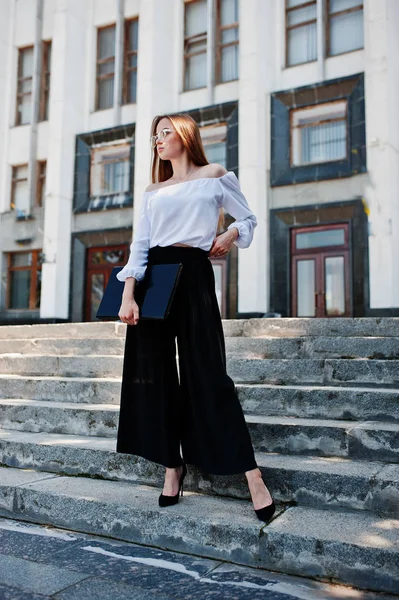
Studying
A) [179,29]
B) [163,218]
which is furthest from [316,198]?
[163,218]

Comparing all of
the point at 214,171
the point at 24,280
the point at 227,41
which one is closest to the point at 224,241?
the point at 214,171

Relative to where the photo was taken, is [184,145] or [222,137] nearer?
[184,145]

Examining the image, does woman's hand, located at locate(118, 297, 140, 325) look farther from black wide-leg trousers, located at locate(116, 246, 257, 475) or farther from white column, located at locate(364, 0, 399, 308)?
white column, located at locate(364, 0, 399, 308)

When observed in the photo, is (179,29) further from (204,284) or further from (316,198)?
(204,284)

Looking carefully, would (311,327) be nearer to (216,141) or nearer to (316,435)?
(316,435)

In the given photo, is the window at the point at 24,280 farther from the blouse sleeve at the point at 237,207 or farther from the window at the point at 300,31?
the blouse sleeve at the point at 237,207

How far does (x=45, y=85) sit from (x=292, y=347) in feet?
59.4

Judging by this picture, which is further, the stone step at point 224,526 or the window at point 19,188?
the window at point 19,188

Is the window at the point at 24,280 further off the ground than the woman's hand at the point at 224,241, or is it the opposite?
the window at the point at 24,280

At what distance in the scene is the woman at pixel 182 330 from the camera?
2688mm

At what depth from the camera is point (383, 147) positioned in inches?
535

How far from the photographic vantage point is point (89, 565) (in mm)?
2400

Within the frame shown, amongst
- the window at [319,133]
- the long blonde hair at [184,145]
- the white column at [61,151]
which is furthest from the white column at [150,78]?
the long blonde hair at [184,145]

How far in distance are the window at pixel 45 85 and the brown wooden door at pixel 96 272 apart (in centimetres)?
553
